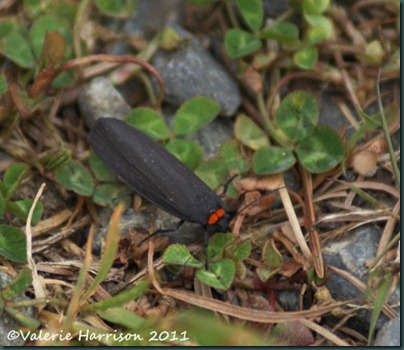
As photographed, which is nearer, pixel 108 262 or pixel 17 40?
pixel 108 262

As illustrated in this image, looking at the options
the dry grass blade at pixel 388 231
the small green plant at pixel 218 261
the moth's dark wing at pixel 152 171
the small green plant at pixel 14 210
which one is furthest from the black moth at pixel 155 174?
the dry grass blade at pixel 388 231

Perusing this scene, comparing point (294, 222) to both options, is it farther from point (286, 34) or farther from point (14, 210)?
point (14, 210)

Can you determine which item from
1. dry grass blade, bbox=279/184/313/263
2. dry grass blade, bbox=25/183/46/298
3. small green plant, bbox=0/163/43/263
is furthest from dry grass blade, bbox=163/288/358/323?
small green plant, bbox=0/163/43/263

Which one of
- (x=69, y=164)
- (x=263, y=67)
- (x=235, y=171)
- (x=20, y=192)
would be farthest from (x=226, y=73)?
(x=20, y=192)

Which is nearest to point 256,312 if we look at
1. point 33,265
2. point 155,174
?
point 155,174

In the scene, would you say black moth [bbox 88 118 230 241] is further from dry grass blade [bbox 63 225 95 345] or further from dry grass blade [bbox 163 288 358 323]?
dry grass blade [bbox 63 225 95 345]

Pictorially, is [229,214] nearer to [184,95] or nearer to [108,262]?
[184,95]

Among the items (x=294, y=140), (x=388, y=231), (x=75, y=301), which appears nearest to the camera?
(x=75, y=301)
